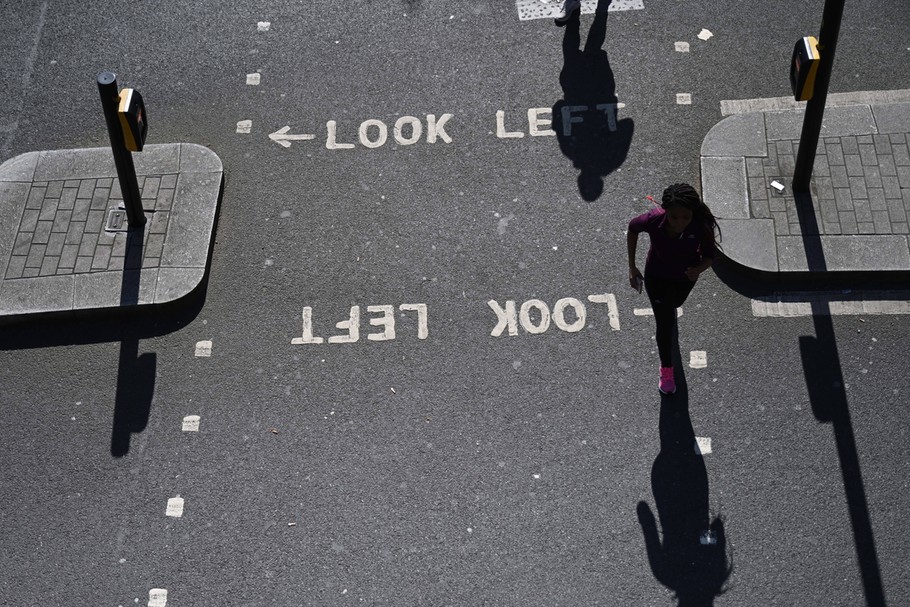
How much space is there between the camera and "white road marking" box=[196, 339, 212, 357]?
8109 mm

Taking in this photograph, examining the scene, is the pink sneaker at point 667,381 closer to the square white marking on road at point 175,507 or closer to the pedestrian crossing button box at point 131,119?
the square white marking on road at point 175,507

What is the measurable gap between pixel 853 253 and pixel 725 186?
1117mm

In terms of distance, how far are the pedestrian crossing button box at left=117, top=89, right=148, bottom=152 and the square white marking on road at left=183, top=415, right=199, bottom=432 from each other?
6.75 ft

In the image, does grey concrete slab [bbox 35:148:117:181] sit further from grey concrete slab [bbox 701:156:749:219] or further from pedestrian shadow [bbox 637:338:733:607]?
pedestrian shadow [bbox 637:338:733:607]

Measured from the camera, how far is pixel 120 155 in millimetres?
8336

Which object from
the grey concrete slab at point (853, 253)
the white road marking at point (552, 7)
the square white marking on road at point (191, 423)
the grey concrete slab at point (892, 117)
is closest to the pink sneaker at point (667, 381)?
the grey concrete slab at point (853, 253)

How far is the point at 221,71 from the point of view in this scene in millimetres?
10023

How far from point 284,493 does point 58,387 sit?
1.97 metres

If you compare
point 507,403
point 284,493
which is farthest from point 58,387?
point 507,403

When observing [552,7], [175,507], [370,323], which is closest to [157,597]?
[175,507]

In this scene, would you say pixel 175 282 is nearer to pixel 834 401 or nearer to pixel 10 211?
pixel 10 211

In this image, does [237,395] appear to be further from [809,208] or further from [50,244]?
[809,208]

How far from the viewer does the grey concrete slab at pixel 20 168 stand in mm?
9125

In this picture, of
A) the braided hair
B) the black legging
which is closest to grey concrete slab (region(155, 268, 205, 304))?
the black legging
